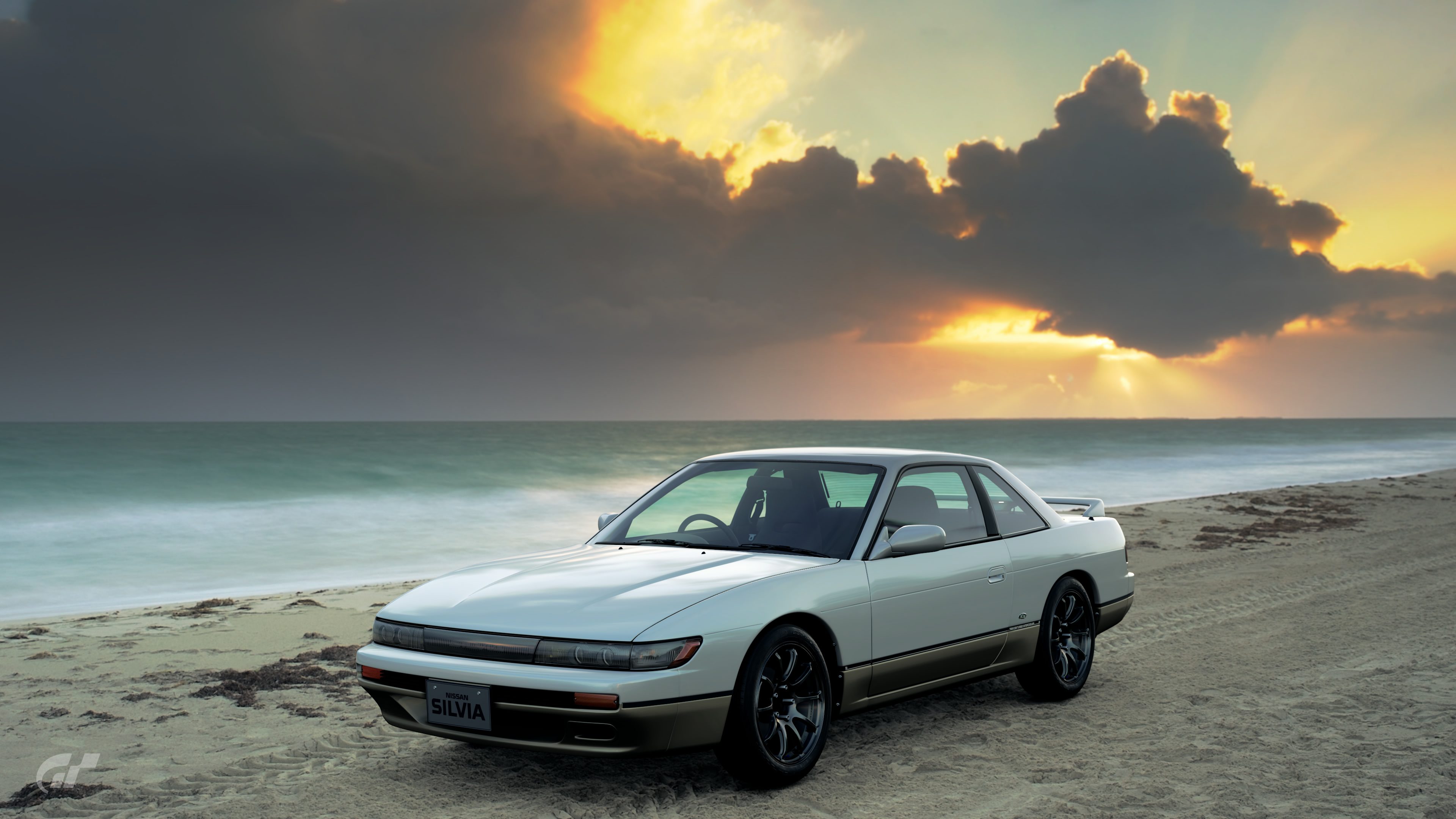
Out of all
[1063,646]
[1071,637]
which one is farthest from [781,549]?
[1071,637]

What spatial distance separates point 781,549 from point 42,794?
3517 mm

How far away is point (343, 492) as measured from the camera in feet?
106

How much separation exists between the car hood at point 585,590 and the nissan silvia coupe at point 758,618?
13 mm

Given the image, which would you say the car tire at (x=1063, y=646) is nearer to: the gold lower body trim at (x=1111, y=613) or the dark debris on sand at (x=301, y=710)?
the gold lower body trim at (x=1111, y=613)

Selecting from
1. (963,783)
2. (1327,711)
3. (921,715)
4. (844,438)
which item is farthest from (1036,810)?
(844,438)

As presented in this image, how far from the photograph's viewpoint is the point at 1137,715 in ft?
19.3

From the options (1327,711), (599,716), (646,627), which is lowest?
(1327,711)

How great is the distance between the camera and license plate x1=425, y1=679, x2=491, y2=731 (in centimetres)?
420

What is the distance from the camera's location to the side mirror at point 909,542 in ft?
16.3

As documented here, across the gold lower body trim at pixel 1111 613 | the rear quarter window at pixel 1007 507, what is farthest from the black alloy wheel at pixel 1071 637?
the rear quarter window at pixel 1007 507

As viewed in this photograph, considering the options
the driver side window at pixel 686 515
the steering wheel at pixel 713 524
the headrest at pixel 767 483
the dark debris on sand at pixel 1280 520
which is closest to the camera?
the steering wheel at pixel 713 524

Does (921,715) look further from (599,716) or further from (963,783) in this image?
(599,716)

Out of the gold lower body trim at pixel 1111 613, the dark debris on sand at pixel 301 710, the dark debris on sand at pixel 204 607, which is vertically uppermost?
the gold lower body trim at pixel 1111 613

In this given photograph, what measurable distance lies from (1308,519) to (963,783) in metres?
17.0
